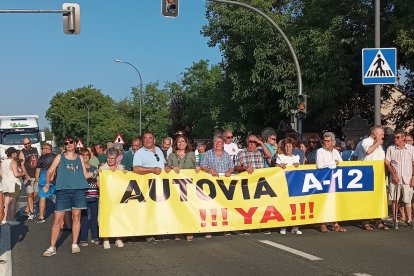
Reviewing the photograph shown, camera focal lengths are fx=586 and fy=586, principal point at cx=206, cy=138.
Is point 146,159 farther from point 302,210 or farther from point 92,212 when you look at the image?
point 302,210

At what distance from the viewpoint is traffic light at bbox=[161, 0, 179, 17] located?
15461mm

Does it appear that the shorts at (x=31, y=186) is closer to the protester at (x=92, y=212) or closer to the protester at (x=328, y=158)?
the protester at (x=92, y=212)

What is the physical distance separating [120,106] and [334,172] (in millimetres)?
91794

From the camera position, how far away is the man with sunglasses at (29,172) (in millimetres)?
14000

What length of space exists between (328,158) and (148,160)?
10.6 ft

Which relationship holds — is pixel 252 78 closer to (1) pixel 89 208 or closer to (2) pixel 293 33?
(2) pixel 293 33

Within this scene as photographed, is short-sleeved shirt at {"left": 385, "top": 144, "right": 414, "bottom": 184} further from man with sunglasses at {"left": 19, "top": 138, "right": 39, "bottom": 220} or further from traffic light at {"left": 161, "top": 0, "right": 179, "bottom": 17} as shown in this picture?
man with sunglasses at {"left": 19, "top": 138, "right": 39, "bottom": 220}

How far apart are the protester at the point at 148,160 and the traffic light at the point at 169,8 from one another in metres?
6.73

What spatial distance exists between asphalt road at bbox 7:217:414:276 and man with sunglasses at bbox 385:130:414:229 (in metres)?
0.72

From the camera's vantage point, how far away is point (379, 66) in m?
12.7

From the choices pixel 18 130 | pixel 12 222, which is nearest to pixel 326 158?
pixel 12 222

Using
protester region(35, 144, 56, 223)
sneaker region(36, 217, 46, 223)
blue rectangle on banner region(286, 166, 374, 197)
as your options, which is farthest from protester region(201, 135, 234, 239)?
protester region(35, 144, 56, 223)

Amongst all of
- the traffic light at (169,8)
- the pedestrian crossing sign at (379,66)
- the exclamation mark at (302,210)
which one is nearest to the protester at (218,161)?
the exclamation mark at (302,210)

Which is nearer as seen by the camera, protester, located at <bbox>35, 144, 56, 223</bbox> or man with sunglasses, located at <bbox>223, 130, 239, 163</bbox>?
protester, located at <bbox>35, 144, 56, 223</bbox>
